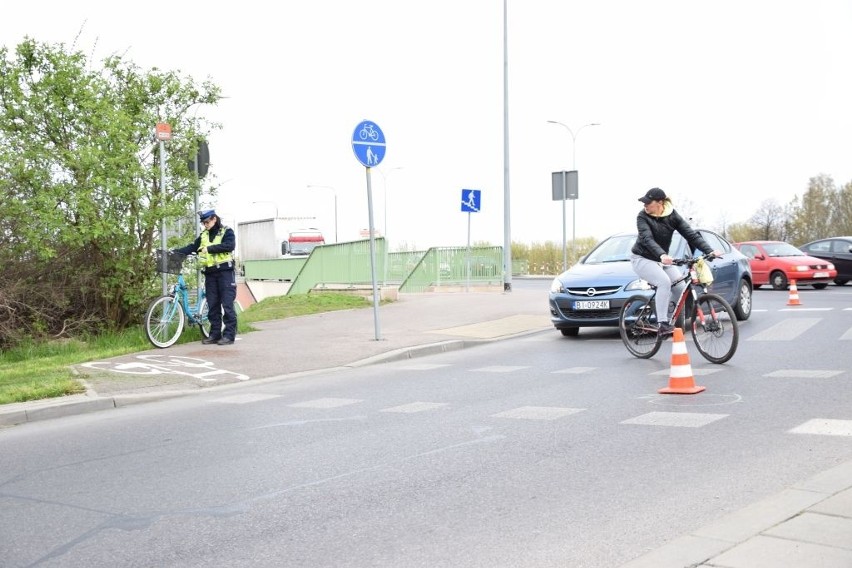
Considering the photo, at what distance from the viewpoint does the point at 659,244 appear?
11.7 m

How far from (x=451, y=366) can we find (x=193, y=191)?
19.8ft

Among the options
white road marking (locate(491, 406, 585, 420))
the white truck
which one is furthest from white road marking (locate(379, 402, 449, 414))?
the white truck

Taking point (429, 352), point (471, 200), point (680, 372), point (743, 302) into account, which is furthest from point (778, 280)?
point (680, 372)

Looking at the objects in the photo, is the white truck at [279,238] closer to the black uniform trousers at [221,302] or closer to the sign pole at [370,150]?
the sign pole at [370,150]

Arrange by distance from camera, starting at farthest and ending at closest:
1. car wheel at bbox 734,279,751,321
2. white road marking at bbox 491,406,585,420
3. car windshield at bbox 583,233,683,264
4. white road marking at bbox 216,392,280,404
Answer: car wheel at bbox 734,279,751,321
car windshield at bbox 583,233,683,264
white road marking at bbox 216,392,280,404
white road marking at bbox 491,406,585,420

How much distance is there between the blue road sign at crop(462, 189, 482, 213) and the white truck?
2654 centimetres

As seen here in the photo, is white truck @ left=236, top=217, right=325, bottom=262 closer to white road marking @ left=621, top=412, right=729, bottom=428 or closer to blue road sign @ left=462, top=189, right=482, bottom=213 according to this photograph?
blue road sign @ left=462, top=189, right=482, bottom=213

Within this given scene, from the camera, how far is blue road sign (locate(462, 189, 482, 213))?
24859mm

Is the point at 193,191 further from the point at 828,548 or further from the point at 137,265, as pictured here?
the point at 828,548

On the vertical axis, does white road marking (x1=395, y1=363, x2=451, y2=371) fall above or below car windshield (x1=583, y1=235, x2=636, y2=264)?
below

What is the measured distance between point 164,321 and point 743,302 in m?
9.45

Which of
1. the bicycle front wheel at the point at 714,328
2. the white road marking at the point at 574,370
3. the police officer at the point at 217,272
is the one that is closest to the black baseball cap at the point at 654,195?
the bicycle front wheel at the point at 714,328

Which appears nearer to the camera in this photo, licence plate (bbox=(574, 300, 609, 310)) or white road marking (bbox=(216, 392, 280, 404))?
white road marking (bbox=(216, 392, 280, 404))

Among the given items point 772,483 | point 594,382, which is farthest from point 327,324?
point 772,483
